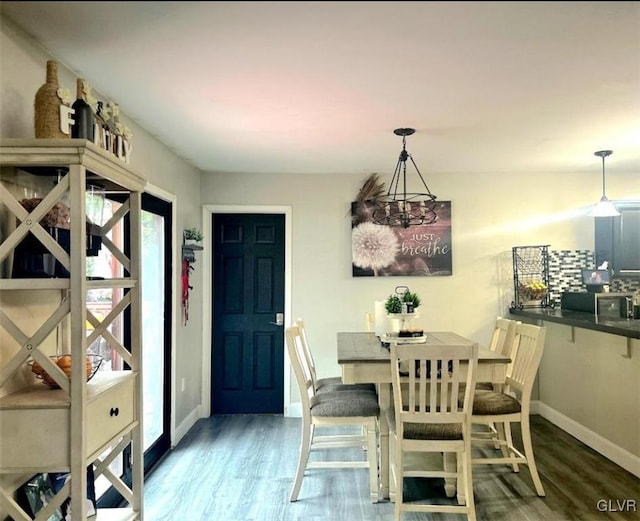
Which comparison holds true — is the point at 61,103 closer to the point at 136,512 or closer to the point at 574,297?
the point at 136,512

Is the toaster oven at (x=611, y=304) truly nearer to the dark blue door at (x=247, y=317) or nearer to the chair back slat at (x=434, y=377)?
the chair back slat at (x=434, y=377)

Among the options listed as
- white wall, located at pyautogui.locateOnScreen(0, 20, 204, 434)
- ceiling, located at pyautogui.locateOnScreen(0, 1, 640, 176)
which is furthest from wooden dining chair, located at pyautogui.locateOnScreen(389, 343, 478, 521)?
white wall, located at pyautogui.locateOnScreen(0, 20, 204, 434)

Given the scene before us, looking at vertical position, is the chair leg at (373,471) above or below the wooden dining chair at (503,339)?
below

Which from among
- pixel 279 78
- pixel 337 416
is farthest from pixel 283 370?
pixel 279 78

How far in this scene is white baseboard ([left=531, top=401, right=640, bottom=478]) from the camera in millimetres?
3259

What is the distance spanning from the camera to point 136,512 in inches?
86.3

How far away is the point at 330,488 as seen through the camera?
3107 millimetres

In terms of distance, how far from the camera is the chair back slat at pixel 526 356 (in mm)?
3014

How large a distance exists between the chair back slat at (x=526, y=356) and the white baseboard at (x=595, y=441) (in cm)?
87

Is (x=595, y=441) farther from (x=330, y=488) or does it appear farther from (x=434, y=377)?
(x=330, y=488)

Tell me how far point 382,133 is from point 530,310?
2.32 metres

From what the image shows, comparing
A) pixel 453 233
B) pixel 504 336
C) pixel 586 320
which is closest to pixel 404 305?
pixel 504 336

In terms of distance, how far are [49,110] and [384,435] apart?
2454mm

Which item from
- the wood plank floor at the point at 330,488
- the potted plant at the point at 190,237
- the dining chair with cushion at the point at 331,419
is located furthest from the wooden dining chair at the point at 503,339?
the potted plant at the point at 190,237
